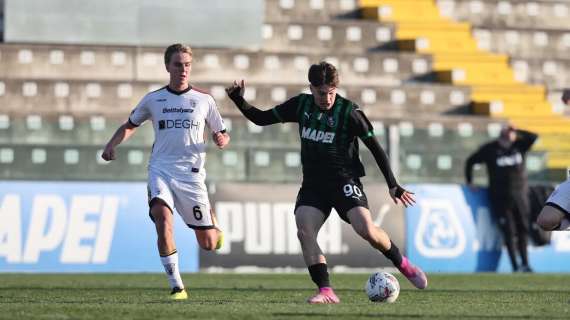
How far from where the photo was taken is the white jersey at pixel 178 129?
10.5 metres

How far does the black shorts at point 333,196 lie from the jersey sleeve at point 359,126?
38 centimetres

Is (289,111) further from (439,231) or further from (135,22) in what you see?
(135,22)

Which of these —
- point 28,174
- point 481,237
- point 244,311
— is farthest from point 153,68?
point 244,311

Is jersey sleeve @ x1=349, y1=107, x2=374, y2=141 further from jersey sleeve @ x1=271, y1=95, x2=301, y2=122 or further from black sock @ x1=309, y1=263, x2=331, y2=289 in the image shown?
black sock @ x1=309, y1=263, x2=331, y2=289

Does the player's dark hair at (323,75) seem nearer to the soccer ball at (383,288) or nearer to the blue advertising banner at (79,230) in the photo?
the soccer ball at (383,288)

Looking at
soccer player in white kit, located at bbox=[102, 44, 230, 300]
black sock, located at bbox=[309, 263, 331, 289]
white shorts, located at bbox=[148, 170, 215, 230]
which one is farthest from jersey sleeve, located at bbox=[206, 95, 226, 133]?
black sock, located at bbox=[309, 263, 331, 289]

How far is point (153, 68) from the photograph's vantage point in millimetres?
22406

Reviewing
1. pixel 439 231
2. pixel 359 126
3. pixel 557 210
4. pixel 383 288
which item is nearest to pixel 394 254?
pixel 383 288

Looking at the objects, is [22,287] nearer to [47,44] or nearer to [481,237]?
[481,237]

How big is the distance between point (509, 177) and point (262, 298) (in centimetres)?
860

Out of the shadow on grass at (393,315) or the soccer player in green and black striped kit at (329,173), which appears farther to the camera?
the soccer player in green and black striped kit at (329,173)

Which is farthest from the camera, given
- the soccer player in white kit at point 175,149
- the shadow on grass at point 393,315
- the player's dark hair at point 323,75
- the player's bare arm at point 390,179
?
the soccer player in white kit at point 175,149

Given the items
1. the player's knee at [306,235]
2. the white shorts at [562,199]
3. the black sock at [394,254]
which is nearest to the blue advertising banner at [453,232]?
the white shorts at [562,199]

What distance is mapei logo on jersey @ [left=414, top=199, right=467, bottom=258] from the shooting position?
18.5 m
